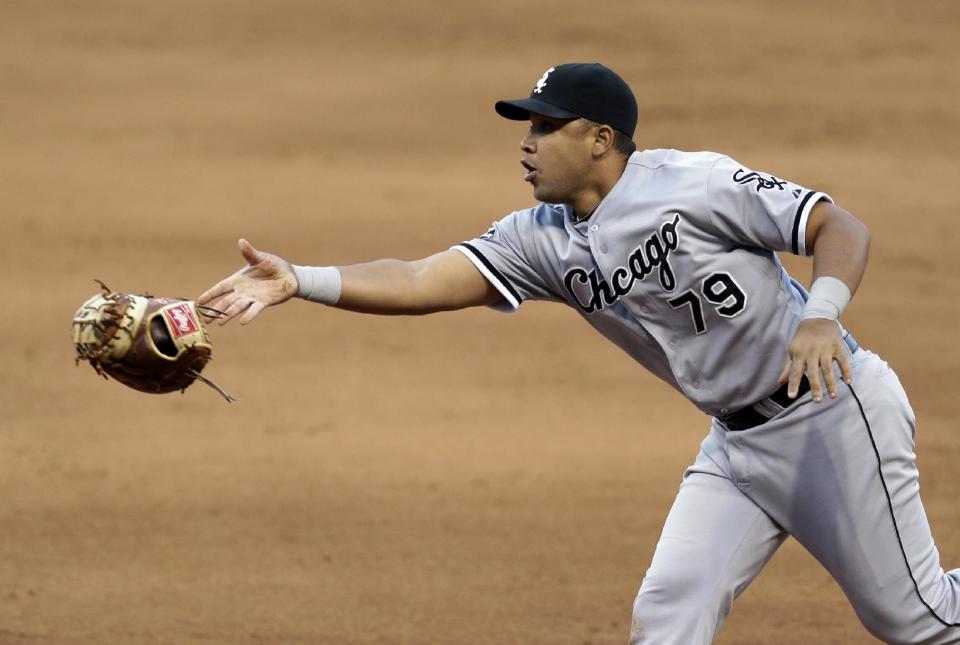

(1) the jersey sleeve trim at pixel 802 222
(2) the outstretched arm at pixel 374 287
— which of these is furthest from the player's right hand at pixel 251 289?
(1) the jersey sleeve trim at pixel 802 222

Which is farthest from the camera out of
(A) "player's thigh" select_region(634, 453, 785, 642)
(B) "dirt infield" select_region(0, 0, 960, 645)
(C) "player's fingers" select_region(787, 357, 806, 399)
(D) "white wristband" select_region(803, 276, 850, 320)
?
(B) "dirt infield" select_region(0, 0, 960, 645)

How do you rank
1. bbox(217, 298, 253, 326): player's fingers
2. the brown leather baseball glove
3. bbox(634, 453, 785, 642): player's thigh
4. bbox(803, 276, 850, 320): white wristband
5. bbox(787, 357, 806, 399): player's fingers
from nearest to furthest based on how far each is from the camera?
bbox(787, 357, 806, 399): player's fingers < bbox(803, 276, 850, 320): white wristband < the brown leather baseball glove < bbox(217, 298, 253, 326): player's fingers < bbox(634, 453, 785, 642): player's thigh

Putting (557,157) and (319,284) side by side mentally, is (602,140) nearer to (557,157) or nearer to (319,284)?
(557,157)

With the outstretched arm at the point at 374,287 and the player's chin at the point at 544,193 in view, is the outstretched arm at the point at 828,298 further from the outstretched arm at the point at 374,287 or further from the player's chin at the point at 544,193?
the outstretched arm at the point at 374,287

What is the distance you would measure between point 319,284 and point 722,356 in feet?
4.25

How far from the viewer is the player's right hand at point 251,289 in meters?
4.16

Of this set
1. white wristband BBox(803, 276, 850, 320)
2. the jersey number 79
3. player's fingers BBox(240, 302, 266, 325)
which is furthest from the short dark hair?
player's fingers BBox(240, 302, 266, 325)

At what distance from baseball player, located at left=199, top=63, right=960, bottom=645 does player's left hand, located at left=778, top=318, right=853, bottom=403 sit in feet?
1.07

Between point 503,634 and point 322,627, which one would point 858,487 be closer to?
point 503,634

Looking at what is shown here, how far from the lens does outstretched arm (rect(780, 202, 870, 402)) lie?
148 inches

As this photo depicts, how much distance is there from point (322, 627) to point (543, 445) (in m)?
2.98

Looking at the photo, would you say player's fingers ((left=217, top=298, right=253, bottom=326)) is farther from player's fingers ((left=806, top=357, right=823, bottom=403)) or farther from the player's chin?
player's fingers ((left=806, top=357, right=823, bottom=403))

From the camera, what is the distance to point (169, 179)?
12.1 metres

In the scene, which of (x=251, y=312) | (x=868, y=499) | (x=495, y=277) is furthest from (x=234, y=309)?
(x=868, y=499)
